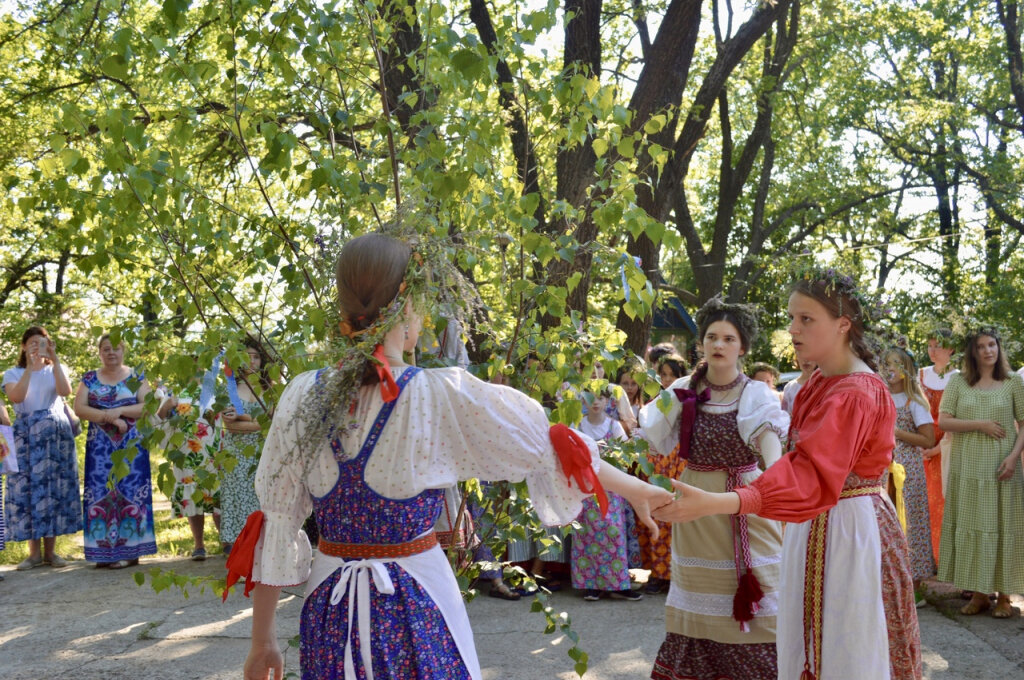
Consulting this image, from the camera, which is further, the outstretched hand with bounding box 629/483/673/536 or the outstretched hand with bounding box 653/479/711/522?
the outstretched hand with bounding box 653/479/711/522

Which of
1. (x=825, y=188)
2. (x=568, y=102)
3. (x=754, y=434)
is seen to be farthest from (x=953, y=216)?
(x=568, y=102)

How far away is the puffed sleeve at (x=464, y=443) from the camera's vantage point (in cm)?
218

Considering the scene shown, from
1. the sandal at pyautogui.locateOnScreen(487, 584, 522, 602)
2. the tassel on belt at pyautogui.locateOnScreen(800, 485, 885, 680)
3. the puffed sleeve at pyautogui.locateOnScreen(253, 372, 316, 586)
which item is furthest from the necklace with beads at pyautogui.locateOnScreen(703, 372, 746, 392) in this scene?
the sandal at pyautogui.locateOnScreen(487, 584, 522, 602)

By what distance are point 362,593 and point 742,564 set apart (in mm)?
2452

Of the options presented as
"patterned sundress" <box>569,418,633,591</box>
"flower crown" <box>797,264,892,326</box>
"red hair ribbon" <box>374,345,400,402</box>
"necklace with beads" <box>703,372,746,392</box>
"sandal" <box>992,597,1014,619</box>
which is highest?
"flower crown" <box>797,264,892,326</box>

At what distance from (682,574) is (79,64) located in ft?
10.4

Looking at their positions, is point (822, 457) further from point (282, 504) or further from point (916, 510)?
point (916, 510)

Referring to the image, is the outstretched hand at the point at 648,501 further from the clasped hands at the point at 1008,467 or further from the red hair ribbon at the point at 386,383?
the clasped hands at the point at 1008,467

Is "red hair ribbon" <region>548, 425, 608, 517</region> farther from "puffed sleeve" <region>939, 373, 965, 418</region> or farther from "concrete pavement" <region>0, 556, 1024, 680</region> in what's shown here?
"puffed sleeve" <region>939, 373, 965, 418</region>

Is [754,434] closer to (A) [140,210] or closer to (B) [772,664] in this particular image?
(B) [772,664]

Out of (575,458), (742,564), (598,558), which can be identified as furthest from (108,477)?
(575,458)

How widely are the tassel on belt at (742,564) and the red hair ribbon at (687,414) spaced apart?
9 cm

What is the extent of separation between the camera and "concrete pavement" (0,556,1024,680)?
5121mm

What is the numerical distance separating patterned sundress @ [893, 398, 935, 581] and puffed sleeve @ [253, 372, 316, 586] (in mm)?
5893
